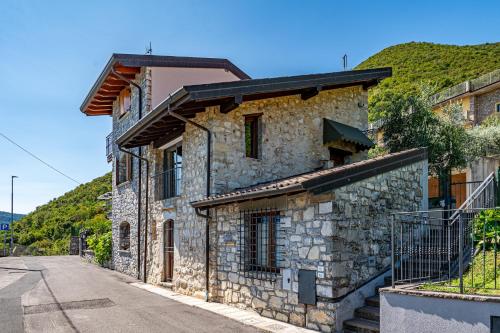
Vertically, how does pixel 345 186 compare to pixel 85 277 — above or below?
above

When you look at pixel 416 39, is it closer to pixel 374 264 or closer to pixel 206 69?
pixel 206 69

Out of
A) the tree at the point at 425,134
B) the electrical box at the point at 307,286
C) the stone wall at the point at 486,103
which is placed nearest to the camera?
the electrical box at the point at 307,286

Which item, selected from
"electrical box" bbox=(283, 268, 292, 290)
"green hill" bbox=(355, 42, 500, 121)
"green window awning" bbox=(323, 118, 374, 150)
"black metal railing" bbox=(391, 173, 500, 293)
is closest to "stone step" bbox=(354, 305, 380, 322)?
"black metal railing" bbox=(391, 173, 500, 293)

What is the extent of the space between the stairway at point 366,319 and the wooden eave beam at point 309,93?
5.76 m

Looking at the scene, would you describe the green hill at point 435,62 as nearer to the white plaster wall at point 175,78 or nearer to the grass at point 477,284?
the white plaster wall at point 175,78

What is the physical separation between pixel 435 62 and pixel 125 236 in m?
35.3

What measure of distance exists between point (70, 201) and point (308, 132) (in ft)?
133

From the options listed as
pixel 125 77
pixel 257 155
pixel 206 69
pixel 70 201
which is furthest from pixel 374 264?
pixel 70 201

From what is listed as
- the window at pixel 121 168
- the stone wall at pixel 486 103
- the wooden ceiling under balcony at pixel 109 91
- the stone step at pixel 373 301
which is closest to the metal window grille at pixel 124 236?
the window at pixel 121 168

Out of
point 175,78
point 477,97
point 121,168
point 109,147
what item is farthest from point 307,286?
point 477,97

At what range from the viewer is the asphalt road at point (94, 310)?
7844 millimetres

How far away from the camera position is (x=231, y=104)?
1020 cm

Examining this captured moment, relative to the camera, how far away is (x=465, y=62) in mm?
39750

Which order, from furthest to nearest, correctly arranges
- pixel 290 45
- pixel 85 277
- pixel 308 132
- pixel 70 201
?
pixel 70 201 < pixel 85 277 < pixel 290 45 < pixel 308 132
